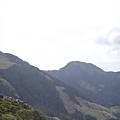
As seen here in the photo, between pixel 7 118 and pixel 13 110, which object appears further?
pixel 13 110

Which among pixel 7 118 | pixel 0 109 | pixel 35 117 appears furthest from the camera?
pixel 35 117

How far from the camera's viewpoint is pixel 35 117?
161 metres

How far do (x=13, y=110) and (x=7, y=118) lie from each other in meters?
21.9

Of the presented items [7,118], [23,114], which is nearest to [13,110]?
[23,114]

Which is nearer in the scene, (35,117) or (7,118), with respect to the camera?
(7,118)

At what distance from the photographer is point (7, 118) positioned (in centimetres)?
13125

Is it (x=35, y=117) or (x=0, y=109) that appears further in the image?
(x=35, y=117)

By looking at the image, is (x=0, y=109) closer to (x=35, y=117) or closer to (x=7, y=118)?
(x=7, y=118)

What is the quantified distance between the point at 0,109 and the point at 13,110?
34.0 feet

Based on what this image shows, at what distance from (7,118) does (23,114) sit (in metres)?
21.9

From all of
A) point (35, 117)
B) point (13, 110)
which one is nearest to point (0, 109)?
point (13, 110)

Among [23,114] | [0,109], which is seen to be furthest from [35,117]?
[0,109]

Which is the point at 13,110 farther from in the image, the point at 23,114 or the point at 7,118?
the point at 7,118

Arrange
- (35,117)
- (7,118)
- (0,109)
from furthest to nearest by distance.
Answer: (35,117), (0,109), (7,118)
